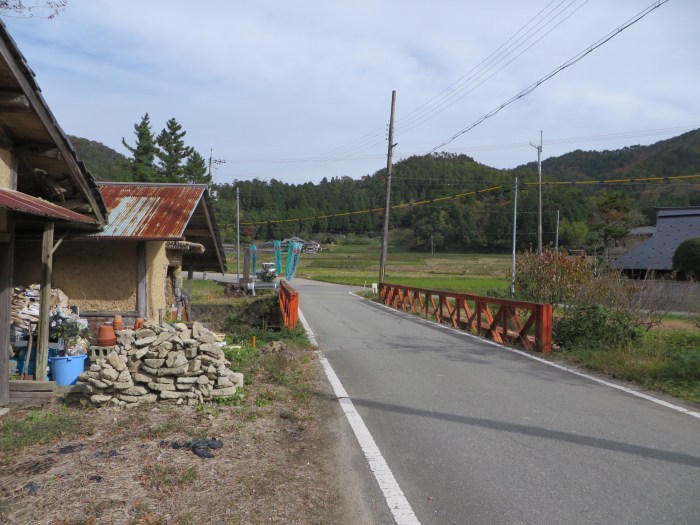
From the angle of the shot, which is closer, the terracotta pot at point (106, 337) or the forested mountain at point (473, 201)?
the terracotta pot at point (106, 337)

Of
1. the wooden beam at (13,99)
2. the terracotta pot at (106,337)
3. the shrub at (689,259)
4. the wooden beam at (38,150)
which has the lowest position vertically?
the terracotta pot at (106,337)

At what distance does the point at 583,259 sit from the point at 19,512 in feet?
48.4

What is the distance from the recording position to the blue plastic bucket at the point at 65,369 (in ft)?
26.6

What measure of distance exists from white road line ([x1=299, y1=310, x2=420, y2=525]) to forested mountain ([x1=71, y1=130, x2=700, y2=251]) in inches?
1849

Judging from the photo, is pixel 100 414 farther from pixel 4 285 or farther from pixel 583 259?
pixel 583 259

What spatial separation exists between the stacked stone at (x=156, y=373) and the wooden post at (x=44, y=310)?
38.8 inches

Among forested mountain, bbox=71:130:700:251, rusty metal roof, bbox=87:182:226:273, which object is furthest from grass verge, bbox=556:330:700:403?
forested mountain, bbox=71:130:700:251

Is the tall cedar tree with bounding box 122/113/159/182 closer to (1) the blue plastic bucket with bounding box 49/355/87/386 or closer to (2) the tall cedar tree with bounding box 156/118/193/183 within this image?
(2) the tall cedar tree with bounding box 156/118/193/183

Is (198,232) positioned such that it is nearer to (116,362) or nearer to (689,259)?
(116,362)

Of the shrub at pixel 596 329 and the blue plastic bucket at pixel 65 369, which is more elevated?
the shrub at pixel 596 329

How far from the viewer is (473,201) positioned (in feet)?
228

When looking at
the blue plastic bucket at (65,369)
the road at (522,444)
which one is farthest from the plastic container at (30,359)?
the road at (522,444)

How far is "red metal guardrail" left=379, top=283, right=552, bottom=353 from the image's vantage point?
12008 millimetres

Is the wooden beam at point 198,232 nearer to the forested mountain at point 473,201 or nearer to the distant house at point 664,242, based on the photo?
the distant house at point 664,242
